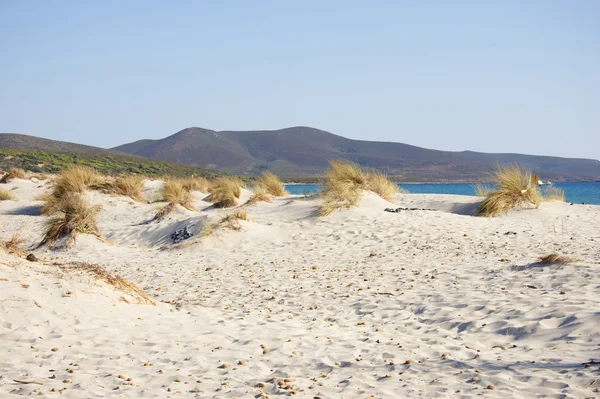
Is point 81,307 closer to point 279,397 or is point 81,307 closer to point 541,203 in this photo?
point 279,397

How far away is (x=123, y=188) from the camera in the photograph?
65.2ft

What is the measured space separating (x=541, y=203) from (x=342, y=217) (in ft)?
21.0

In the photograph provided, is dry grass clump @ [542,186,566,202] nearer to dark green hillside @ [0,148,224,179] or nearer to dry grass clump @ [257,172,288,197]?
dry grass clump @ [257,172,288,197]

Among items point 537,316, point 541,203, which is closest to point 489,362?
point 537,316

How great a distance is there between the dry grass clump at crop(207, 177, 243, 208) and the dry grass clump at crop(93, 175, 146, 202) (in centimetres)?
265

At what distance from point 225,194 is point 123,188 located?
398 cm

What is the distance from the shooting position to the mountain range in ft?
405

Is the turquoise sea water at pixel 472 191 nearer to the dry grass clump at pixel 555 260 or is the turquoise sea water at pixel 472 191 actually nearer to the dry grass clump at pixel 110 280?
the dry grass clump at pixel 555 260

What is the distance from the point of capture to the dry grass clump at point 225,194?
1849 cm

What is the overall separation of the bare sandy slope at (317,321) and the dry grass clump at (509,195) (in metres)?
3.38

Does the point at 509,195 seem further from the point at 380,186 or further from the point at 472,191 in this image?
the point at 472,191

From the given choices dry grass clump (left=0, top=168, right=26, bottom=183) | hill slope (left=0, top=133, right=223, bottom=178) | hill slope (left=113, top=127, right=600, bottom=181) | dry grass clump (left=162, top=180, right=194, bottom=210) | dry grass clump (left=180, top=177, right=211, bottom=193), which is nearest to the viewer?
dry grass clump (left=162, top=180, right=194, bottom=210)

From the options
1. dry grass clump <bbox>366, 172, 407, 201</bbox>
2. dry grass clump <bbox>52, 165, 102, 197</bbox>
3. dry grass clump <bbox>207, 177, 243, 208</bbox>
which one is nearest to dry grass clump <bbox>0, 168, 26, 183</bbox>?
dry grass clump <bbox>52, 165, 102, 197</bbox>

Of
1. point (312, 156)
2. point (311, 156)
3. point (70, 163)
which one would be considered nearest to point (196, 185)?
point (70, 163)
